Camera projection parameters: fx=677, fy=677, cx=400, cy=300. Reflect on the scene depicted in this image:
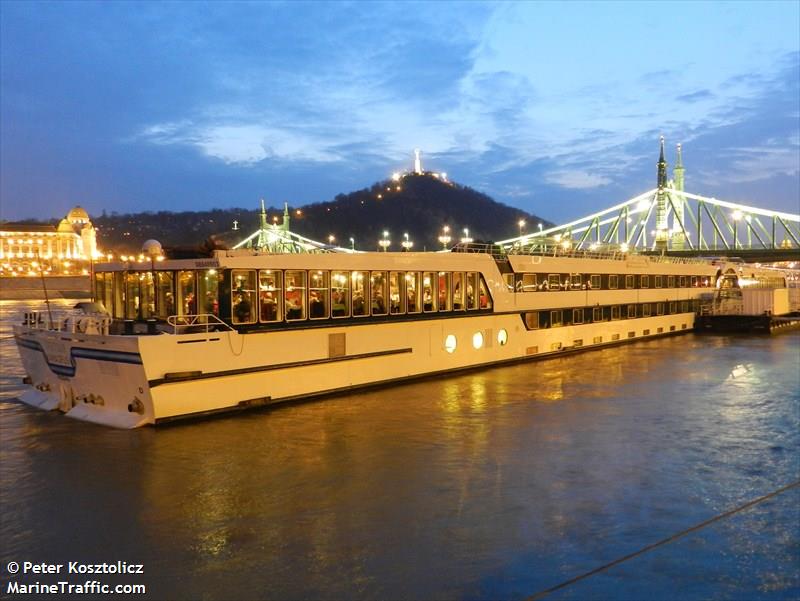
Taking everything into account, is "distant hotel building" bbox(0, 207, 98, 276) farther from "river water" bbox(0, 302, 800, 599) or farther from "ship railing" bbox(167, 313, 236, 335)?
"river water" bbox(0, 302, 800, 599)

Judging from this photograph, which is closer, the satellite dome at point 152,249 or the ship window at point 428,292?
the satellite dome at point 152,249

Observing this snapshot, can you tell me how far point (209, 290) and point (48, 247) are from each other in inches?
7028

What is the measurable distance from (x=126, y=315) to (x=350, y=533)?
489 inches

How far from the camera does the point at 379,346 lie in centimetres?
2114

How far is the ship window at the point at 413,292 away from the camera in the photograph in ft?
72.5

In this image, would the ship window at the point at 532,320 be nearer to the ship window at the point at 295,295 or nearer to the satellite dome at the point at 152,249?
the ship window at the point at 295,295

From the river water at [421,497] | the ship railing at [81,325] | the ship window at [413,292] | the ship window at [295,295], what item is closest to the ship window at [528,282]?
the ship window at [413,292]

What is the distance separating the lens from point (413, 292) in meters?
22.2

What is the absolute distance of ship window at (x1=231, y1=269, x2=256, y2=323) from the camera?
17.2 m

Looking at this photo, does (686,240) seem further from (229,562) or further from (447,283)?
(229,562)

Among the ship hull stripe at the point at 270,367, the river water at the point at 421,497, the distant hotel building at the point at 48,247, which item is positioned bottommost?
the river water at the point at 421,497

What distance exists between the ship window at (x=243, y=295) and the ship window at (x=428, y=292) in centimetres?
681

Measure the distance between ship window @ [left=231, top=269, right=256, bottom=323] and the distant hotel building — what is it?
524ft

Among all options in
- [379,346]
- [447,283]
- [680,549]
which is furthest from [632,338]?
[680,549]
